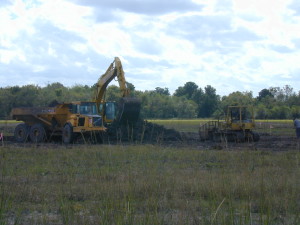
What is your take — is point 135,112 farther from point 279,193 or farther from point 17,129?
point 279,193

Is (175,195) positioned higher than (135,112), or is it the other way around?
(135,112)

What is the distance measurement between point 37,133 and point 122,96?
19.7 feet

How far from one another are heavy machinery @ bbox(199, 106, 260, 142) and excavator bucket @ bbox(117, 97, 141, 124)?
4688 millimetres

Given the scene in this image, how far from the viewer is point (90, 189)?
10.2 metres

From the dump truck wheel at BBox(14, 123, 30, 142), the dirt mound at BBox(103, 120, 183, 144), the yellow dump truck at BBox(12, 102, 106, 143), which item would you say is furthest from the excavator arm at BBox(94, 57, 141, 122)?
the dump truck wheel at BBox(14, 123, 30, 142)

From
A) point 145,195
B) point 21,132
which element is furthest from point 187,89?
point 145,195

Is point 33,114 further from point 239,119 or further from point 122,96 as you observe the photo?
point 239,119

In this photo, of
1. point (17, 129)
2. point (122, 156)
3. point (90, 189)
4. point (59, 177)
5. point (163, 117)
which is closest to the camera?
point (90, 189)

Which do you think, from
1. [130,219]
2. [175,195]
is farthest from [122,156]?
[130,219]

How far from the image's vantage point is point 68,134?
91.8 ft

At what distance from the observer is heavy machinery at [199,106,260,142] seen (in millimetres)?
30719

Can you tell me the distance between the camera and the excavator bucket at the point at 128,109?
31.1 meters

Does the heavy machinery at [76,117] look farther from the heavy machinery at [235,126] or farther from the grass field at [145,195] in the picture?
the grass field at [145,195]

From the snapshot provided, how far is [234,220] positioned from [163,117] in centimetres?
5431
